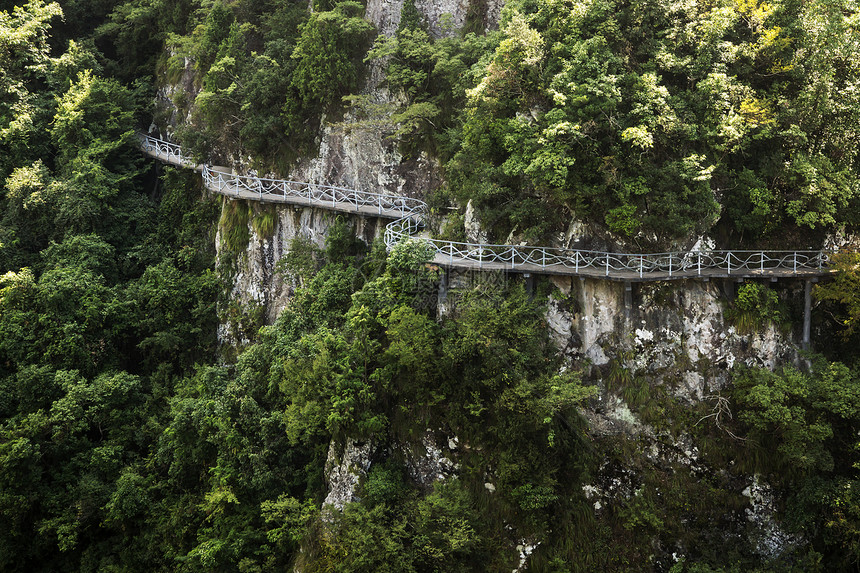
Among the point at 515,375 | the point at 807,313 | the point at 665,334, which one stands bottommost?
the point at 515,375

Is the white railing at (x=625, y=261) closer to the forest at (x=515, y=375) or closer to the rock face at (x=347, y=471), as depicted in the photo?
the forest at (x=515, y=375)

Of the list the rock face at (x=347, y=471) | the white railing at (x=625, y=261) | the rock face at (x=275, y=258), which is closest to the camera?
the white railing at (x=625, y=261)

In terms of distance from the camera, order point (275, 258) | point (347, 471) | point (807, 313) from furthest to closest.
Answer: point (275, 258) < point (347, 471) < point (807, 313)

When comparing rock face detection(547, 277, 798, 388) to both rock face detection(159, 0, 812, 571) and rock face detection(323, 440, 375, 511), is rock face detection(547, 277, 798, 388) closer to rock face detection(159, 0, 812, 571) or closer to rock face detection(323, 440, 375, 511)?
rock face detection(159, 0, 812, 571)

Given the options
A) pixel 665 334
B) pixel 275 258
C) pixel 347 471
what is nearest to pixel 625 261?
pixel 665 334

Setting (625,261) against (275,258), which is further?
(275,258)

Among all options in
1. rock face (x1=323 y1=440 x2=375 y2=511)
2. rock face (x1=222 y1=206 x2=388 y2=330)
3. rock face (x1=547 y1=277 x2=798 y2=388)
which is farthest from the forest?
rock face (x1=222 y1=206 x2=388 y2=330)

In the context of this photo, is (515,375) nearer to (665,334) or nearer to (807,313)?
(665,334)

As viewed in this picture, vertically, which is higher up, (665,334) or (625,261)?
(625,261)

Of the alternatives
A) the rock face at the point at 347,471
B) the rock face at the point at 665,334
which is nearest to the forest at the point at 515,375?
the rock face at the point at 347,471

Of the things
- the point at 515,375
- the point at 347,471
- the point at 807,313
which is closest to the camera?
the point at 515,375

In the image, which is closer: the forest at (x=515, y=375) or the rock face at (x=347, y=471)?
the forest at (x=515, y=375)
